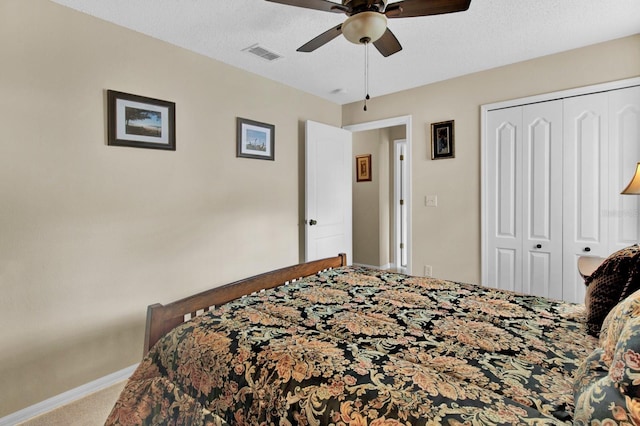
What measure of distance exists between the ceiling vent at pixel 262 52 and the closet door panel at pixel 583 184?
104 inches

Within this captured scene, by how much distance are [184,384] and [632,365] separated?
131cm

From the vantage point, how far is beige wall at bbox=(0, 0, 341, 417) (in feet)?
6.40

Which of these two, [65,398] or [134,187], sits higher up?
[134,187]

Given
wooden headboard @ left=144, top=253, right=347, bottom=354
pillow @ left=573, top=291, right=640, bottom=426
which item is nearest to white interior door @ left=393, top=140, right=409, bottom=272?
wooden headboard @ left=144, top=253, right=347, bottom=354

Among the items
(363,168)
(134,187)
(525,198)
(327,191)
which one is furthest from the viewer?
(363,168)

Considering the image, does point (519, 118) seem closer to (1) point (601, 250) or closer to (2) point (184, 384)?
(1) point (601, 250)

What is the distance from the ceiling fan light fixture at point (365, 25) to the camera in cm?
160

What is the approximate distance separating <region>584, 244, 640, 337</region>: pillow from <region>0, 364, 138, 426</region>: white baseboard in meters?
2.85

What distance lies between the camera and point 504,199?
3.26 metres

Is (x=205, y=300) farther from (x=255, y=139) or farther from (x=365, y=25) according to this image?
(x=255, y=139)

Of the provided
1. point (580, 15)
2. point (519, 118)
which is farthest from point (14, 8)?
point (519, 118)

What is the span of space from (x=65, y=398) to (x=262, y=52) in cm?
293

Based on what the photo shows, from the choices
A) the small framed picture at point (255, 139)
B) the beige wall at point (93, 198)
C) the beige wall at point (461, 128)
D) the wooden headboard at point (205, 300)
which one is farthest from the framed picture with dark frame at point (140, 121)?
the beige wall at point (461, 128)

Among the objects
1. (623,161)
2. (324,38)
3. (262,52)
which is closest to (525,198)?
(623,161)
